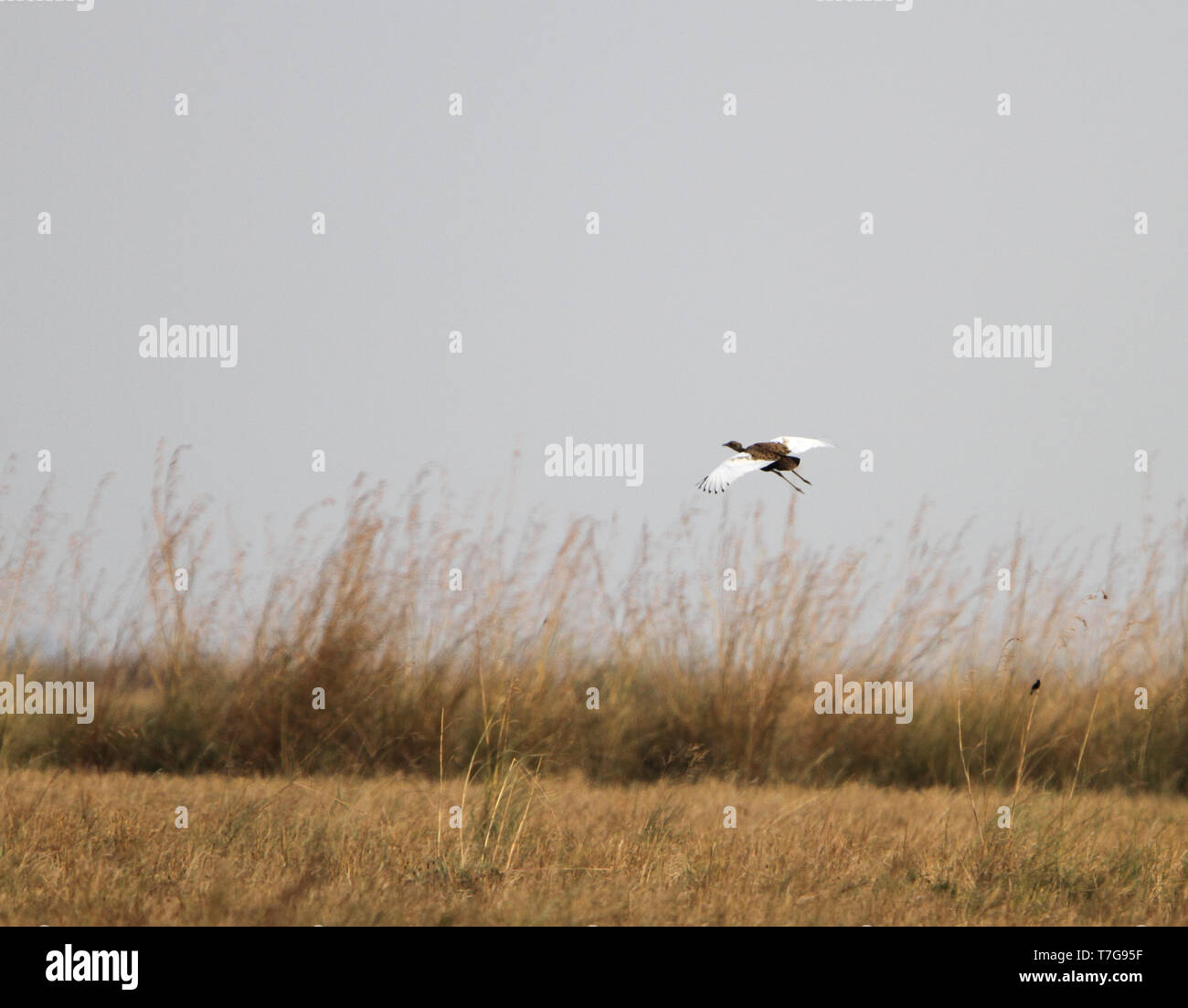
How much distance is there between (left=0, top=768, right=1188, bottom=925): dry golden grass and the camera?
324cm

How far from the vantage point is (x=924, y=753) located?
593cm

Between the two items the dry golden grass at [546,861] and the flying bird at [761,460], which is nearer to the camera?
the dry golden grass at [546,861]

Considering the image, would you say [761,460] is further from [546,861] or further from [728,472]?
[546,861]

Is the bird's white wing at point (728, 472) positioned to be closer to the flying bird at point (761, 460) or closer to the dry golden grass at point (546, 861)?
the flying bird at point (761, 460)

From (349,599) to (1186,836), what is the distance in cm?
375

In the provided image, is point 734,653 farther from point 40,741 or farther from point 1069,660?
point 40,741

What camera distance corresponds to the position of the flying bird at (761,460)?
13.5 ft

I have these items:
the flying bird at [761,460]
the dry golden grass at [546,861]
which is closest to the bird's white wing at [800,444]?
the flying bird at [761,460]

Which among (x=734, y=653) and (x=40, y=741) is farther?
(x=734, y=653)

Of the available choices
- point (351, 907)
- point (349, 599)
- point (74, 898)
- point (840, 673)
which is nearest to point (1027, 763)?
point (840, 673)

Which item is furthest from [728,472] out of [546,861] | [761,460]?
[546,861]

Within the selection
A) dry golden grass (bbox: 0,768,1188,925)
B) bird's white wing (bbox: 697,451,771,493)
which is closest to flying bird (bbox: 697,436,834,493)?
bird's white wing (bbox: 697,451,771,493)

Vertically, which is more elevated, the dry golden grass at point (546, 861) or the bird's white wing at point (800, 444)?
the bird's white wing at point (800, 444)

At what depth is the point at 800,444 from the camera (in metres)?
4.34
